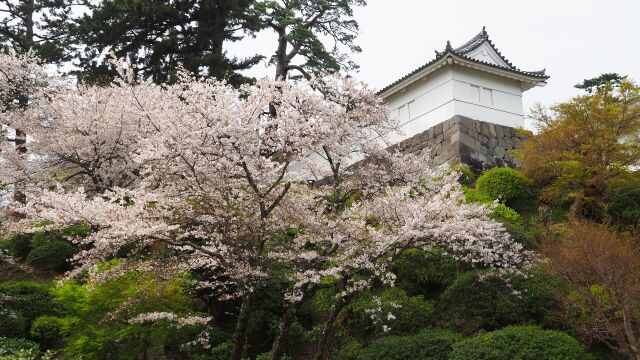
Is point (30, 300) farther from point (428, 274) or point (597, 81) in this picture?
point (597, 81)

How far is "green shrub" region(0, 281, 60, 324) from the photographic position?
35.9 ft

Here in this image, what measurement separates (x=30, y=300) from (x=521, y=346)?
9.31 meters

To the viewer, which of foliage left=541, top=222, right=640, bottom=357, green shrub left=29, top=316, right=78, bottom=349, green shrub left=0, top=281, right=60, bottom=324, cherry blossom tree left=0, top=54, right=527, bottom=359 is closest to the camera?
foliage left=541, top=222, right=640, bottom=357

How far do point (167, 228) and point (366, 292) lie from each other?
3913 millimetres

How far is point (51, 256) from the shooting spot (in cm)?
1390

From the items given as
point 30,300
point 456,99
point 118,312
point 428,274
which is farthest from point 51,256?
point 456,99

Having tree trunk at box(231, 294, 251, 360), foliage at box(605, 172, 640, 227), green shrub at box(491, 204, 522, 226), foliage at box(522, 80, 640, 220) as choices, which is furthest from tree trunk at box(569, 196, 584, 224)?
tree trunk at box(231, 294, 251, 360)

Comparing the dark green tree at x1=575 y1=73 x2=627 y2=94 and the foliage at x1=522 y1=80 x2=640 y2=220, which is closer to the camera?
the foliage at x1=522 y1=80 x2=640 y2=220

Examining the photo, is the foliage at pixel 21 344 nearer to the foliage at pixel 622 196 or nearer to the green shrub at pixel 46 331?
the green shrub at pixel 46 331

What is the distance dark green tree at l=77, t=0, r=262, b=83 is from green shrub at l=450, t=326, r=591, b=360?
12569mm

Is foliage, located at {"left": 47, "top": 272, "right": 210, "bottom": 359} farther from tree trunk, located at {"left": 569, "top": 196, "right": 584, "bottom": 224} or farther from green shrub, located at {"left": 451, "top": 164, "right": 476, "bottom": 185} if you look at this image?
green shrub, located at {"left": 451, "top": 164, "right": 476, "bottom": 185}

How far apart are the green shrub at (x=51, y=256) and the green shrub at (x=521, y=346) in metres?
10.4

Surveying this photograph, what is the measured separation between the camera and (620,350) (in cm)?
715

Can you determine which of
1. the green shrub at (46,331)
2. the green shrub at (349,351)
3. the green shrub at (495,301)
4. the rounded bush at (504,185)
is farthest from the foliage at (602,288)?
the green shrub at (46,331)
